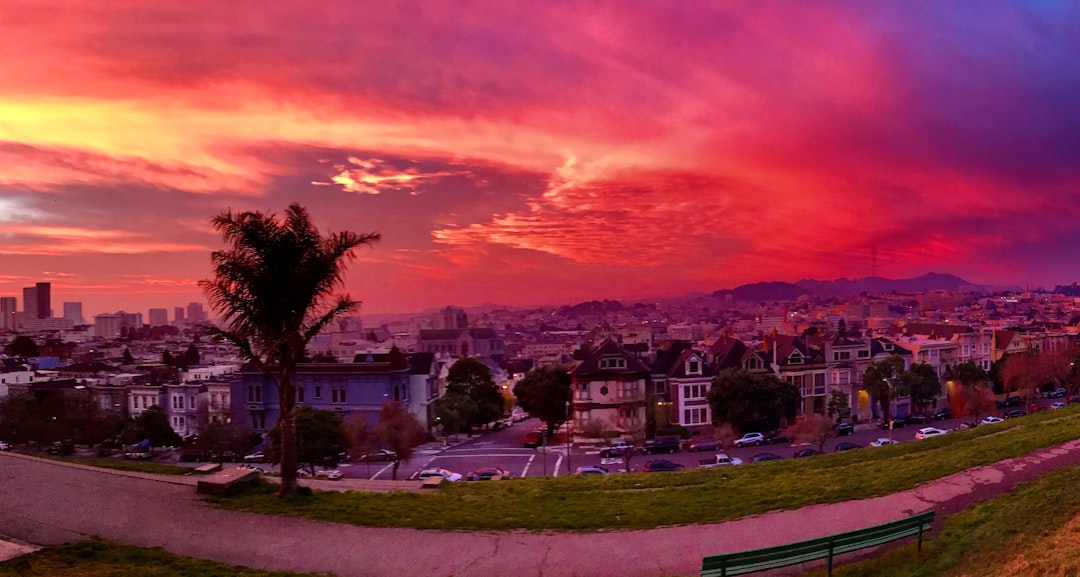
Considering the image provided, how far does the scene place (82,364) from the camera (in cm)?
7844

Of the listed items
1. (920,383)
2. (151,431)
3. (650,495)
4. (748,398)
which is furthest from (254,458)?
(920,383)

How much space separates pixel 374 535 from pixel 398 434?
28.7m

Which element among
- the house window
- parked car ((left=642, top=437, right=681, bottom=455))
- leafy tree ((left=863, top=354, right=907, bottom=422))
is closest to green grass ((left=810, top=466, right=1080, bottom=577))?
parked car ((left=642, top=437, right=681, bottom=455))

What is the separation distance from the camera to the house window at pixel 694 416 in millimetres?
51906

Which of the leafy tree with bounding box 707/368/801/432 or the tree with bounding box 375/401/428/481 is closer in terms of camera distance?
the tree with bounding box 375/401/428/481

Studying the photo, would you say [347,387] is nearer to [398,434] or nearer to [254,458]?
[254,458]

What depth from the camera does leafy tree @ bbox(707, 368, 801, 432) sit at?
47625 mm

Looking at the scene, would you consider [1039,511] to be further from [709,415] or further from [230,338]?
[709,415]

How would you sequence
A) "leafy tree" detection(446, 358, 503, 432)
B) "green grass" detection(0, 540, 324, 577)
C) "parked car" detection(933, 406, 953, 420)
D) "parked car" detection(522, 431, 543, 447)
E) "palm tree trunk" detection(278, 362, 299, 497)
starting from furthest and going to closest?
"leafy tree" detection(446, 358, 503, 432) → "parked car" detection(933, 406, 953, 420) → "parked car" detection(522, 431, 543, 447) → "palm tree trunk" detection(278, 362, 299, 497) → "green grass" detection(0, 540, 324, 577)

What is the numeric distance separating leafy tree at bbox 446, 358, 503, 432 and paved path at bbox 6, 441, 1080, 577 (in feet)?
146

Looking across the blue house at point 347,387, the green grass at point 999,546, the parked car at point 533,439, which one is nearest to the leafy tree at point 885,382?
the parked car at point 533,439

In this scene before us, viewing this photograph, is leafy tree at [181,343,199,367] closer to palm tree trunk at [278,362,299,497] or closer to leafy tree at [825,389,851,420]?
leafy tree at [825,389,851,420]

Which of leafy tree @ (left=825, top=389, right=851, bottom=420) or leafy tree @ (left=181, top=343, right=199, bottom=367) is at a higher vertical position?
leafy tree @ (left=181, top=343, right=199, bottom=367)

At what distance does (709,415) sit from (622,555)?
45752mm
